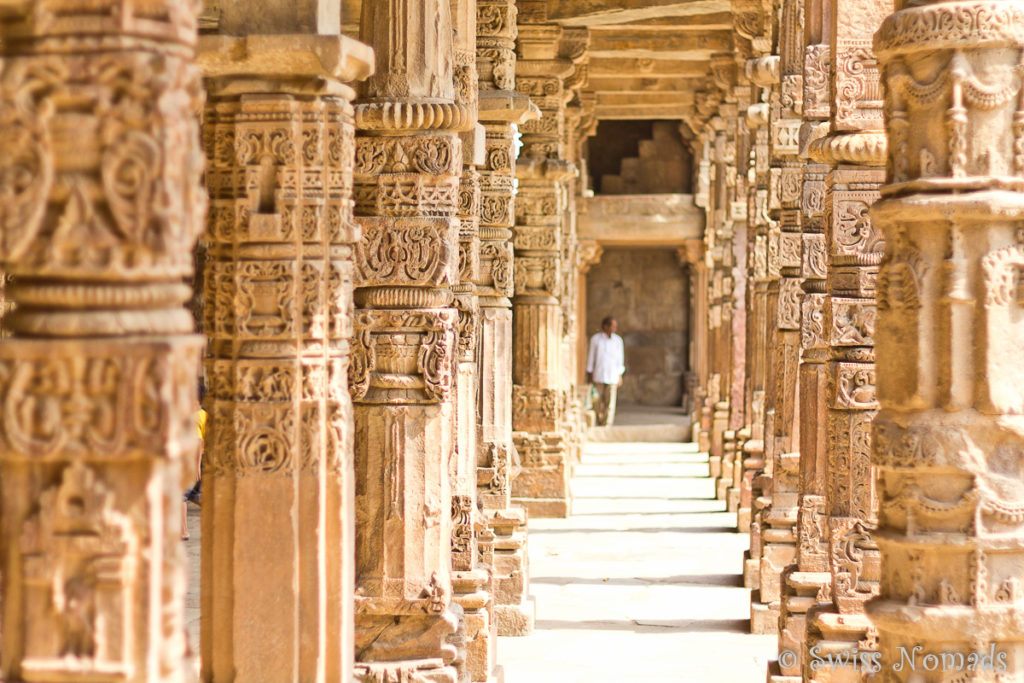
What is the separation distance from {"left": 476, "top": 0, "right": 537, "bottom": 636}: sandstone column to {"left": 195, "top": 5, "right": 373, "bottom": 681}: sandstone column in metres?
4.14

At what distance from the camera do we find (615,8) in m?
13.2

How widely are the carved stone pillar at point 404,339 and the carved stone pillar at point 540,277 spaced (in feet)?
22.5

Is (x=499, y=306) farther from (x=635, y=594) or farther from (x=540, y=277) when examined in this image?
(x=540, y=277)

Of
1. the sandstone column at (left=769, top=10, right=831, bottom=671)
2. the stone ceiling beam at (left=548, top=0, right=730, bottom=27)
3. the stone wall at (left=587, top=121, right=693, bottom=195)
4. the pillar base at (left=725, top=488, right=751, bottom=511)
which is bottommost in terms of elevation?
the pillar base at (left=725, top=488, right=751, bottom=511)

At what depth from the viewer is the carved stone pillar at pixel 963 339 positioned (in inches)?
178

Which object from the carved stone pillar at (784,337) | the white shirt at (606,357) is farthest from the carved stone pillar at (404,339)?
the white shirt at (606,357)

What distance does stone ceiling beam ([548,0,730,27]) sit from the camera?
13000 mm

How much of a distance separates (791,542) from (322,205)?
6.50 meters

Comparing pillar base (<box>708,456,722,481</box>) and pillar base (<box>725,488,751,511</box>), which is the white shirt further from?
pillar base (<box>725,488,751,511</box>)

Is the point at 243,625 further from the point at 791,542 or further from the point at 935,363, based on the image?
the point at 791,542

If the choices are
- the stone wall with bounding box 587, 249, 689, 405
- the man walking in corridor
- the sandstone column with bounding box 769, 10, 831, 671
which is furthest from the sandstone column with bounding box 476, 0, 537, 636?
the stone wall with bounding box 587, 249, 689, 405

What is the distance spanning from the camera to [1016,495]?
458cm

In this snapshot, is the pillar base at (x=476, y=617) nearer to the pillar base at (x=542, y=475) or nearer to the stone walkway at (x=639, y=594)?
the stone walkway at (x=639, y=594)

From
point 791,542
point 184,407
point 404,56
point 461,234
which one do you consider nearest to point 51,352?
point 184,407
